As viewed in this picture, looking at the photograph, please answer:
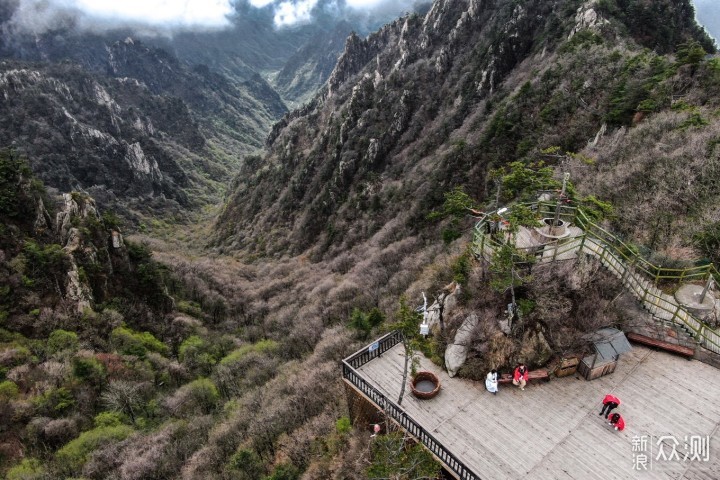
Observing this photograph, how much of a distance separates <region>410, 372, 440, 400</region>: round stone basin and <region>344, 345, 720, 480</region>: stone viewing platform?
31 centimetres

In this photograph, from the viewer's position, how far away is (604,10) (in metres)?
58.5

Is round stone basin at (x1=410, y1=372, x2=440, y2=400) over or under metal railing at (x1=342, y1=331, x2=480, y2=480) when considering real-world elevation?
over

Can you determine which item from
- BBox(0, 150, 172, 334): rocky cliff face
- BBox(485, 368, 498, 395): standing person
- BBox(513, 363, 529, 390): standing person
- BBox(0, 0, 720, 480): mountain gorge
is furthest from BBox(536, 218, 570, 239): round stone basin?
BBox(0, 150, 172, 334): rocky cliff face

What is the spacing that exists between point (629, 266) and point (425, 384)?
30.0ft

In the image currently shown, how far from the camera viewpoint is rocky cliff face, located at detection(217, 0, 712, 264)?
45.3m

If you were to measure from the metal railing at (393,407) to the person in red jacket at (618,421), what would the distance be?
4.92 m

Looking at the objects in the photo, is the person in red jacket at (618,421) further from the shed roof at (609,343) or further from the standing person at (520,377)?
the standing person at (520,377)

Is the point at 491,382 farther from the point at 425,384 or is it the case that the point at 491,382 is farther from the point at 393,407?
the point at 393,407

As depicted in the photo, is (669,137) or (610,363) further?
(669,137)

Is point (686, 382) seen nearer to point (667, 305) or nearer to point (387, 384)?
point (667, 305)

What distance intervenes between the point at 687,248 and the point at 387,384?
14.9 metres

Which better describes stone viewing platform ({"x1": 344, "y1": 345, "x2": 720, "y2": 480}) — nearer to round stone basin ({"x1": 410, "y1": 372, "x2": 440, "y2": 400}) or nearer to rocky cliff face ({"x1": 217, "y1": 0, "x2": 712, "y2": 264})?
round stone basin ({"x1": 410, "y1": 372, "x2": 440, "y2": 400})

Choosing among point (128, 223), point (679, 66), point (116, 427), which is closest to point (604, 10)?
point (679, 66)

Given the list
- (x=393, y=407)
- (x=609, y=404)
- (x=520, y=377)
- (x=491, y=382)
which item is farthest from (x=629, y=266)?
(x=393, y=407)
